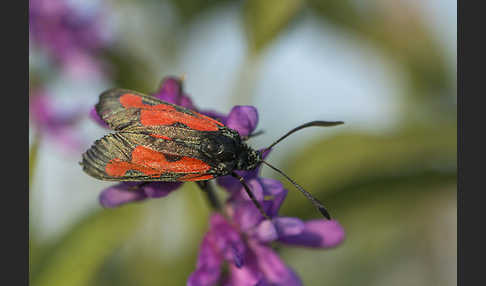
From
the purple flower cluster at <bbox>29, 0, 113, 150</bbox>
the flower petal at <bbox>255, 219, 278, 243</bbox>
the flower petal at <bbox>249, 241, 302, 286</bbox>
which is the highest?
the purple flower cluster at <bbox>29, 0, 113, 150</bbox>

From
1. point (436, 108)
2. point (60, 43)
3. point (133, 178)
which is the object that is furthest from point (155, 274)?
point (436, 108)

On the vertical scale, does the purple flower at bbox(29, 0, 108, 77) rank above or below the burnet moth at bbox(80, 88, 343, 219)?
above

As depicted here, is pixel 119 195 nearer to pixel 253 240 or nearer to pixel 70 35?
pixel 253 240

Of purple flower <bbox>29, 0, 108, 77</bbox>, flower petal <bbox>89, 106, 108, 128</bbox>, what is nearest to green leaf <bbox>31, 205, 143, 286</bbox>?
flower petal <bbox>89, 106, 108, 128</bbox>

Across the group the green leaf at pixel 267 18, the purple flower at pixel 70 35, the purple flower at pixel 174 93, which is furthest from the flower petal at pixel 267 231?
the purple flower at pixel 70 35

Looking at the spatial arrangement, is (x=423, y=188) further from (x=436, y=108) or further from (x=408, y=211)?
(x=436, y=108)

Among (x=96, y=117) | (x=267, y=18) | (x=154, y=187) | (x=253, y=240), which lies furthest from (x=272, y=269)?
(x=267, y=18)

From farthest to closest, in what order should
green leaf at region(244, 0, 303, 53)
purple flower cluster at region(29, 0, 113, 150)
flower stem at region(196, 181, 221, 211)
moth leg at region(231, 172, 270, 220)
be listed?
purple flower cluster at region(29, 0, 113, 150)
green leaf at region(244, 0, 303, 53)
flower stem at region(196, 181, 221, 211)
moth leg at region(231, 172, 270, 220)

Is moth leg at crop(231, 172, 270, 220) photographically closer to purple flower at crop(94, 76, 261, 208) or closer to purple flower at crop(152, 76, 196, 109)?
purple flower at crop(94, 76, 261, 208)
